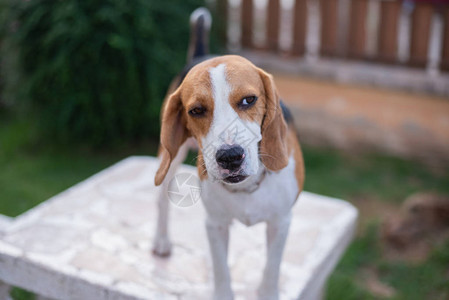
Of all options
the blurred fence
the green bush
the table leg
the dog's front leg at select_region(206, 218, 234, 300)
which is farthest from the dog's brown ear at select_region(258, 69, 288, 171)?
the blurred fence

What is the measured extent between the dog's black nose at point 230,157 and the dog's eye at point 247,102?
0.49 feet

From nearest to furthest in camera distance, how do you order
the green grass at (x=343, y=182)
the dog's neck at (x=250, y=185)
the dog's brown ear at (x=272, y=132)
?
the dog's brown ear at (x=272, y=132) < the dog's neck at (x=250, y=185) < the green grass at (x=343, y=182)

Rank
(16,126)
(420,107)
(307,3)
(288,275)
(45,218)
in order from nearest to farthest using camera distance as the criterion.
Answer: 1. (288,275)
2. (45,218)
3. (420,107)
4. (307,3)
5. (16,126)

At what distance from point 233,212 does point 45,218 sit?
1621 millimetres

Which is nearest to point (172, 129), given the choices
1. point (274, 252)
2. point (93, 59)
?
point (274, 252)

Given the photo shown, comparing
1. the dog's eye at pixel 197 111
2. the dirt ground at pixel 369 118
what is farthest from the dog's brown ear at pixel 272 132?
the dirt ground at pixel 369 118

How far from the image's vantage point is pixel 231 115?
170cm

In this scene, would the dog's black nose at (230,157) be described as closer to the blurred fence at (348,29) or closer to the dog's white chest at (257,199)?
Result: the dog's white chest at (257,199)

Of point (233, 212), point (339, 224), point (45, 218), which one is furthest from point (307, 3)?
point (233, 212)

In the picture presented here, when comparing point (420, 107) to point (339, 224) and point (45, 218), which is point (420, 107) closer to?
point (339, 224)

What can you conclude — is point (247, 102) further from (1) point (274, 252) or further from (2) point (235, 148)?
(1) point (274, 252)

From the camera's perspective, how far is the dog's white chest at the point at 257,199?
1975mm

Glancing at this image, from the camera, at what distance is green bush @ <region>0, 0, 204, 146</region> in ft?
14.9

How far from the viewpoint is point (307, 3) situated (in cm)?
544
